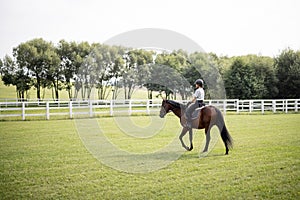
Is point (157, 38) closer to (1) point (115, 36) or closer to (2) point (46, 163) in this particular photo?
(1) point (115, 36)

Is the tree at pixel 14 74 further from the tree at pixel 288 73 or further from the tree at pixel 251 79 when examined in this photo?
the tree at pixel 288 73

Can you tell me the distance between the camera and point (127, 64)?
1878 cm

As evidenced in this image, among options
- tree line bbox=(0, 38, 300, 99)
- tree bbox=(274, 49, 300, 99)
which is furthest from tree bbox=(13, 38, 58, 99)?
tree bbox=(274, 49, 300, 99)

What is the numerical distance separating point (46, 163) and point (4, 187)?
6.09 feet

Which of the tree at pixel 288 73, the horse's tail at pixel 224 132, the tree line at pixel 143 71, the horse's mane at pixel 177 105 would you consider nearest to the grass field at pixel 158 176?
the horse's tail at pixel 224 132

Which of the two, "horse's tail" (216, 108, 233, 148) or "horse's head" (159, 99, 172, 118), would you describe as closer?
"horse's tail" (216, 108, 233, 148)

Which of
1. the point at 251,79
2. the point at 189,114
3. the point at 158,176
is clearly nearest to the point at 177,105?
the point at 189,114

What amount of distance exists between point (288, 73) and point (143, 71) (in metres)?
30.8

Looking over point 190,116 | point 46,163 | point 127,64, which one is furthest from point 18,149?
point 127,64

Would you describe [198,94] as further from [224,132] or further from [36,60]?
[36,60]

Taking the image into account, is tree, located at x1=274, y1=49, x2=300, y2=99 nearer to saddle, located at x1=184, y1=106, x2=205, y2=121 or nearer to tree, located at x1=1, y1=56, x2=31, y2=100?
saddle, located at x1=184, y1=106, x2=205, y2=121

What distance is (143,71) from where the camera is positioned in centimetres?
1362

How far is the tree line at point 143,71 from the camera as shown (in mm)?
14588

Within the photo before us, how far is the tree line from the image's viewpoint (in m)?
14.6
